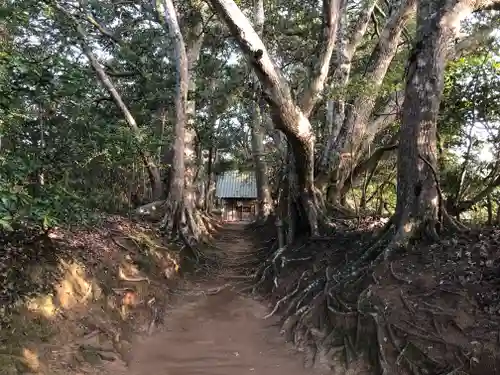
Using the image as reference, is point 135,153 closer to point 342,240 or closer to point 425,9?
point 342,240

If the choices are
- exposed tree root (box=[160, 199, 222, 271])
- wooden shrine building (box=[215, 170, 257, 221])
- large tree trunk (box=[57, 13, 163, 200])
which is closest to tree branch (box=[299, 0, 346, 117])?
exposed tree root (box=[160, 199, 222, 271])

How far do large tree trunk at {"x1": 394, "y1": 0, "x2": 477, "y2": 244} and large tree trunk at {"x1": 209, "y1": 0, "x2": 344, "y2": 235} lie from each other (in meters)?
1.96

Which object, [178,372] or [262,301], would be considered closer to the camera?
[178,372]

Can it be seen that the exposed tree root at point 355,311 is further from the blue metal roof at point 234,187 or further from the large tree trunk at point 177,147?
the blue metal roof at point 234,187

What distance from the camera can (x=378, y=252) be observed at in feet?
23.3

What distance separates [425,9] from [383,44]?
3.04 metres

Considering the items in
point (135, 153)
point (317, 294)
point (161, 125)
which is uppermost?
point (161, 125)

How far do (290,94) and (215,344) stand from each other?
4.17 metres

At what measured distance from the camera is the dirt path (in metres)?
6.05

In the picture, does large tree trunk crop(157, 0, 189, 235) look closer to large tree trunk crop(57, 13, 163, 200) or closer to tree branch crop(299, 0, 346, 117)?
large tree trunk crop(57, 13, 163, 200)

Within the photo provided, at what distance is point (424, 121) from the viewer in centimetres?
710

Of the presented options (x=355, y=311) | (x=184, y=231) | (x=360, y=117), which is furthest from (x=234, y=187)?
(x=355, y=311)

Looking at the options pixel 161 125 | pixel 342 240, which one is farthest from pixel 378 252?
pixel 161 125

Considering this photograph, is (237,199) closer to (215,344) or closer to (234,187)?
(234,187)
